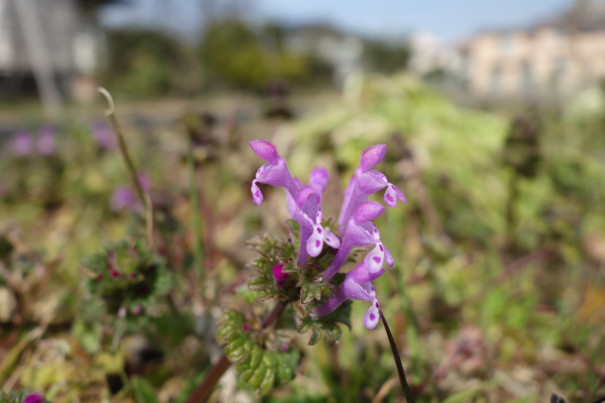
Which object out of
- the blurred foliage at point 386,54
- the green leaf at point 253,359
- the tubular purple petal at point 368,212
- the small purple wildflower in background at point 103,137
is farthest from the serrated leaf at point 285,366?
the blurred foliage at point 386,54

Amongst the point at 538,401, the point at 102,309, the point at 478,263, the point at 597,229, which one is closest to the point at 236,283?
the point at 102,309

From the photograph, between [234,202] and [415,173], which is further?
[234,202]

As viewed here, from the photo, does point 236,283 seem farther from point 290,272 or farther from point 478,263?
point 478,263

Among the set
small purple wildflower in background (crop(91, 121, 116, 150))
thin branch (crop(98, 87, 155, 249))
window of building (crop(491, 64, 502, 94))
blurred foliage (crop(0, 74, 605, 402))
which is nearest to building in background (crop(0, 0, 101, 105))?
small purple wildflower in background (crop(91, 121, 116, 150))

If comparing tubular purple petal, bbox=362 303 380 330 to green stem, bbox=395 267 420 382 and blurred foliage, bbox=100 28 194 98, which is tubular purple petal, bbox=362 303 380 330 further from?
blurred foliage, bbox=100 28 194 98

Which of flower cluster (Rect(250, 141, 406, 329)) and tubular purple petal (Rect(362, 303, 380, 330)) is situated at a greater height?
flower cluster (Rect(250, 141, 406, 329))

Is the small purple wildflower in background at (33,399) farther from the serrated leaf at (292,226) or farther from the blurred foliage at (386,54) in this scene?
the blurred foliage at (386,54)

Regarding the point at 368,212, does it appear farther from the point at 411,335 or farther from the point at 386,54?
the point at 386,54
